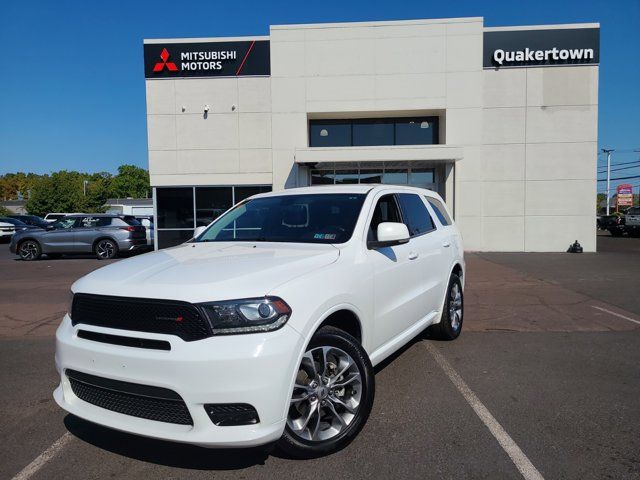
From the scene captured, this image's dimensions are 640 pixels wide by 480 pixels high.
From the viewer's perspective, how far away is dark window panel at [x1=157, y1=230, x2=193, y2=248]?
18328 millimetres

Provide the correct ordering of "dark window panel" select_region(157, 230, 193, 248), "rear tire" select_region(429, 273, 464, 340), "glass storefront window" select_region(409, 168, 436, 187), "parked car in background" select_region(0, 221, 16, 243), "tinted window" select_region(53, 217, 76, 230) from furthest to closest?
"parked car in background" select_region(0, 221, 16, 243) < "glass storefront window" select_region(409, 168, 436, 187) < "dark window panel" select_region(157, 230, 193, 248) < "tinted window" select_region(53, 217, 76, 230) < "rear tire" select_region(429, 273, 464, 340)

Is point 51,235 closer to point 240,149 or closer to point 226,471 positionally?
point 240,149

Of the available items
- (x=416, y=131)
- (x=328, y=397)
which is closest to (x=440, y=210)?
(x=328, y=397)

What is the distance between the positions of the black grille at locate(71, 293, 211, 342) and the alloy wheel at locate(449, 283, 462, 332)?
382 cm

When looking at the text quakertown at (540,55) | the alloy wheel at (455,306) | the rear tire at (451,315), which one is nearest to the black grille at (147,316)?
the rear tire at (451,315)

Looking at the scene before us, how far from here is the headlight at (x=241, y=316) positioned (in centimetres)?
271

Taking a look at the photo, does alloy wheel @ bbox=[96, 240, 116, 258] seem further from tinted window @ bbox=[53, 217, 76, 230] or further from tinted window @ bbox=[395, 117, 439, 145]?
tinted window @ bbox=[395, 117, 439, 145]

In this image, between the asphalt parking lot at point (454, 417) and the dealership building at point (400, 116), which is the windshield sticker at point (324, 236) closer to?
the asphalt parking lot at point (454, 417)

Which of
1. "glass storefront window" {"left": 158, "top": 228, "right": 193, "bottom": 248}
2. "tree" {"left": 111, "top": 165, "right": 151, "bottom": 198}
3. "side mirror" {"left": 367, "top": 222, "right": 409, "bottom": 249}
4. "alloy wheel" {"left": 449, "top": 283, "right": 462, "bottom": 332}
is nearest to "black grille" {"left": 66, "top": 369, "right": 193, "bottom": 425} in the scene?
"side mirror" {"left": 367, "top": 222, "right": 409, "bottom": 249}

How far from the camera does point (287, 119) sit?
1805cm

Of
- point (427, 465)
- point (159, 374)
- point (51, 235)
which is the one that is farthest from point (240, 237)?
point (51, 235)

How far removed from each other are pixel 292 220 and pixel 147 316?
1.85m

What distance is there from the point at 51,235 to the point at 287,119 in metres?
9.52

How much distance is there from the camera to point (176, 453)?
3.26 meters
